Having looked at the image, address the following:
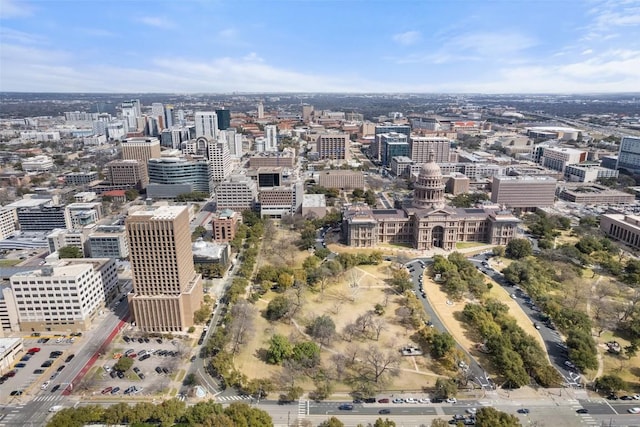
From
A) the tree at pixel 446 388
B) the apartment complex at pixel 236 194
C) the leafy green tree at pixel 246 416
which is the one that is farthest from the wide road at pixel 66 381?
the apartment complex at pixel 236 194

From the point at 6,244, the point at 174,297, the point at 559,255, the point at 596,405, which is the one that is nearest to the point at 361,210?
the point at 559,255

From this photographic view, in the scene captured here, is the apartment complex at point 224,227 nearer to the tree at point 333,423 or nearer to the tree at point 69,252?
the tree at point 69,252

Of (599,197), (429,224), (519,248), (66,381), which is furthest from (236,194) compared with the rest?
(599,197)

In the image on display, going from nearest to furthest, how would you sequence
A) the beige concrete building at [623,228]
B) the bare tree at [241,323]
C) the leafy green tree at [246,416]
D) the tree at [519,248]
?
the leafy green tree at [246,416], the bare tree at [241,323], the tree at [519,248], the beige concrete building at [623,228]

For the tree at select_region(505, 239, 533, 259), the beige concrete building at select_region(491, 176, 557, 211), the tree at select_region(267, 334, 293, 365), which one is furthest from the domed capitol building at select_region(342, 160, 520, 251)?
the tree at select_region(267, 334, 293, 365)

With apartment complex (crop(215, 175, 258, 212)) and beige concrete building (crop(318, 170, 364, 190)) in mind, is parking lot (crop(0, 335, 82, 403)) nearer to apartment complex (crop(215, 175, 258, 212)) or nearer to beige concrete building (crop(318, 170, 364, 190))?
apartment complex (crop(215, 175, 258, 212))

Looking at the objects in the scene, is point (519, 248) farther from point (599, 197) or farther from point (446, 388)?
point (599, 197)

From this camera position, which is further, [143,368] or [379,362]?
[143,368]

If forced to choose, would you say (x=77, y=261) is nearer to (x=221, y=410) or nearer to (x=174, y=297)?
(x=174, y=297)
